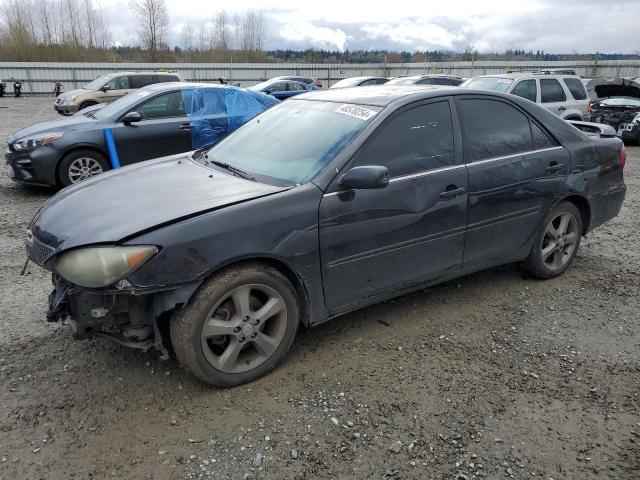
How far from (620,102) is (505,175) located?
10922 mm

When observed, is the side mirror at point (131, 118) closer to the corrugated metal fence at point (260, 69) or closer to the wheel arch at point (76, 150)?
the wheel arch at point (76, 150)

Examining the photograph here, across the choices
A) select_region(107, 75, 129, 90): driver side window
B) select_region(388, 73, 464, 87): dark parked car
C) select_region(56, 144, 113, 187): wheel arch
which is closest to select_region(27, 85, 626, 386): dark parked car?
select_region(56, 144, 113, 187): wheel arch

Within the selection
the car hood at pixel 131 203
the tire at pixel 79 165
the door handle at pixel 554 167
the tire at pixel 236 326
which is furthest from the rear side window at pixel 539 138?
the tire at pixel 79 165

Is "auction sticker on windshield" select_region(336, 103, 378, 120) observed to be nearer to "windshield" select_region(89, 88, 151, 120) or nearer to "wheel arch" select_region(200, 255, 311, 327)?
"wheel arch" select_region(200, 255, 311, 327)

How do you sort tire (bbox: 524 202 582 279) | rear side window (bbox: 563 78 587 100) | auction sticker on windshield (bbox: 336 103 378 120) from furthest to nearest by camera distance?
rear side window (bbox: 563 78 587 100)
tire (bbox: 524 202 582 279)
auction sticker on windshield (bbox: 336 103 378 120)

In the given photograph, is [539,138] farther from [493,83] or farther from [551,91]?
[551,91]

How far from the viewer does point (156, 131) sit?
7543mm


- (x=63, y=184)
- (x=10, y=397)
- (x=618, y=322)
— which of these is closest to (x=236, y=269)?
Answer: (x=10, y=397)

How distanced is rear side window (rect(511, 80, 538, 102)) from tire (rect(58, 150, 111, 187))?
26.9ft

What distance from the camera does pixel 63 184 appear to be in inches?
281

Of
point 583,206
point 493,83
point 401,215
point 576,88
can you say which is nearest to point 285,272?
point 401,215

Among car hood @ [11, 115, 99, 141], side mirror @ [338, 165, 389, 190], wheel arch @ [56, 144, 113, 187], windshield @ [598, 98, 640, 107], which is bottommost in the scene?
wheel arch @ [56, 144, 113, 187]

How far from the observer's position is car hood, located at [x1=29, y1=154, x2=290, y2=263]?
8.79 ft

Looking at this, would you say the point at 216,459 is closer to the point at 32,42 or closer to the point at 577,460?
the point at 577,460
